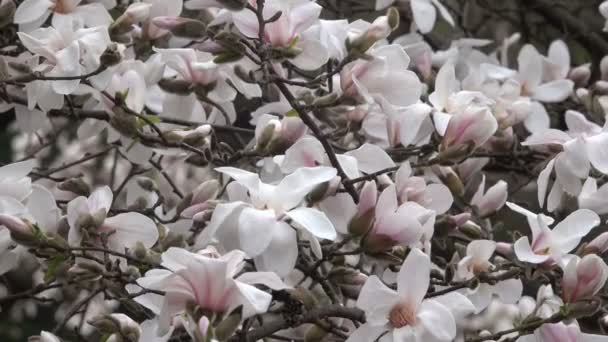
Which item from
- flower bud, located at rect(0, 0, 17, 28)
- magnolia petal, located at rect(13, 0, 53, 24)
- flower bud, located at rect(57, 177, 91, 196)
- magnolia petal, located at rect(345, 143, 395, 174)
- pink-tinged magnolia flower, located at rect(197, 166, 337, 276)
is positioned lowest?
flower bud, located at rect(57, 177, 91, 196)

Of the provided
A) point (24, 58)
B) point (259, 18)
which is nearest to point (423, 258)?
point (259, 18)

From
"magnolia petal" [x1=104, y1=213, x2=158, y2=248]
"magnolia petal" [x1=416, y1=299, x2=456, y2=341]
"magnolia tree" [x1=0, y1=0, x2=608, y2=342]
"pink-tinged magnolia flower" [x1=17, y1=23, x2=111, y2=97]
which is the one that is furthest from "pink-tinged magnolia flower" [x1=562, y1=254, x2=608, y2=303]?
"pink-tinged magnolia flower" [x1=17, y1=23, x2=111, y2=97]

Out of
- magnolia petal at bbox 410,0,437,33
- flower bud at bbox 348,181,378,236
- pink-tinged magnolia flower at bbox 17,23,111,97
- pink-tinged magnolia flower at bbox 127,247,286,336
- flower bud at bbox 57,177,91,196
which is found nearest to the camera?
pink-tinged magnolia flower at bbox 127,247,286,336

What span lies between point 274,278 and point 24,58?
0.41 metres

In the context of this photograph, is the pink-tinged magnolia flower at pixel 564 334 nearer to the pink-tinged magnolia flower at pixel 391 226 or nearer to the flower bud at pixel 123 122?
the pink-tinged magnolia flower at pixel 391 226

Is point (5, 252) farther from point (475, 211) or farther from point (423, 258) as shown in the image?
point (475, 211)

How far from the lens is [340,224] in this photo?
708mm

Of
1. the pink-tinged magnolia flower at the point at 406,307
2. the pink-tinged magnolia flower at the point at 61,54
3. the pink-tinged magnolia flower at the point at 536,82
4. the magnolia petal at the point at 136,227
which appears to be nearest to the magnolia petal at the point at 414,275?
the pink-tinged magnolia flower at the point at 406,307

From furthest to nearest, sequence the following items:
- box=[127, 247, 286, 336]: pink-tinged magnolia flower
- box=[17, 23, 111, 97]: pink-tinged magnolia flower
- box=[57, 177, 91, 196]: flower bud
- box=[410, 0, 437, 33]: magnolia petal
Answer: box=[410, 0, 437, 33]: magnolia petal < box=[57, 177, 91, 196]: flower bud < box=[17, 23, 111, 97]: pink-tinged magnolia flower < box=[127, 247, 286, 336]: pink-tinged magnolia flower

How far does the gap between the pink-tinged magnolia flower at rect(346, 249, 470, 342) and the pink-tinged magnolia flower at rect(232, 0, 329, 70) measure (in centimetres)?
20

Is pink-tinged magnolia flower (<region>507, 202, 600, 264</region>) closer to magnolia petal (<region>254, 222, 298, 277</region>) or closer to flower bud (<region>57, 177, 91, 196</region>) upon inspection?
magnolia petal (<region>254, 222, 298, 277</region>)

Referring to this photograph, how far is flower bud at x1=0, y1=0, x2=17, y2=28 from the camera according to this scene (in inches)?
33.0

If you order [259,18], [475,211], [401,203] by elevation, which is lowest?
[475,211]

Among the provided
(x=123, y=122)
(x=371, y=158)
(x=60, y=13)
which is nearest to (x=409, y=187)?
(x=371, y=158)
